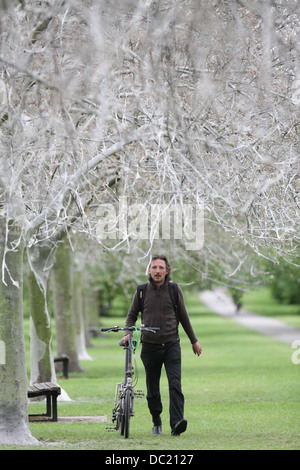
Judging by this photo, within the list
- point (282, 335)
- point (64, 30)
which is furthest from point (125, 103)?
point (282, 335)

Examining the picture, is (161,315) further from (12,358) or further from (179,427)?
(12,358)

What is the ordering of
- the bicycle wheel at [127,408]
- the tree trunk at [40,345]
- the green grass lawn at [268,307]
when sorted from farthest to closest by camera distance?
the green grass lawn at [268,307] → the tree trunk at [40,345] → the bicycle wheel at [127,408]

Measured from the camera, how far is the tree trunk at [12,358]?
9812 mm

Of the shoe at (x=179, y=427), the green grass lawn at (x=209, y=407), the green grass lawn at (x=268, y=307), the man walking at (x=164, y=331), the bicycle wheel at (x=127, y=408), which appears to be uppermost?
the green grass lawn at (x=268, y=307)

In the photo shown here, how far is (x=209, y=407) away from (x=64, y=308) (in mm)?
9534

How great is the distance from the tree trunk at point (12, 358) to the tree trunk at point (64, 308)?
499 inches

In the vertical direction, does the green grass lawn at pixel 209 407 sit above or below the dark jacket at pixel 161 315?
below

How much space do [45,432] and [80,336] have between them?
1774cm

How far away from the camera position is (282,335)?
44.5 m

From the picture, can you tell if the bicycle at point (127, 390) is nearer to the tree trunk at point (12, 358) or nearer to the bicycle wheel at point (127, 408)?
the bicycle wheel at point (127, 408)

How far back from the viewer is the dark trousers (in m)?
9.96

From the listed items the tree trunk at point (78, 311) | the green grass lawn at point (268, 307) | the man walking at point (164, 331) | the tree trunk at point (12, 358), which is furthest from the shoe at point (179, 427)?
the green grass lawn at point (268, 307)

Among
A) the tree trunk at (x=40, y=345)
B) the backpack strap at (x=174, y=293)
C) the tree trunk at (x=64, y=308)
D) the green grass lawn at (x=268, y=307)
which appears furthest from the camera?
the green grass lawn at (x=268, y=307)

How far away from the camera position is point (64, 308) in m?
23.6
